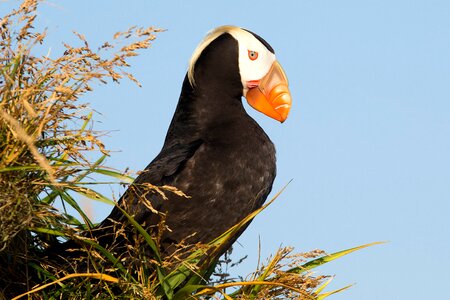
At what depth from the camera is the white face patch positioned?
18.2 ft

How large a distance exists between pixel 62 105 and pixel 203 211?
1320mm

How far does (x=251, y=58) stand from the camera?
5570 mm

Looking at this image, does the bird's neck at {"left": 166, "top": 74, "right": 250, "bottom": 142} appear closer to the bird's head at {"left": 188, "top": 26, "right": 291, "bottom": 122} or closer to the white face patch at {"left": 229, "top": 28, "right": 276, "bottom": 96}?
the bird's head at {"left": 188, "top": 26, "right": 291, "bottom": 122}

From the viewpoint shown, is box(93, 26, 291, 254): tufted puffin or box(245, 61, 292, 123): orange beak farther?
box(245, 61, 292, 123): orange beak

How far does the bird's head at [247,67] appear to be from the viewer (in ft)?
18.0

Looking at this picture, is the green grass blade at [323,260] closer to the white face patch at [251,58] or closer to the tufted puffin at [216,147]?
the tufted puffin at [216,147]

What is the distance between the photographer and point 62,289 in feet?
13.3

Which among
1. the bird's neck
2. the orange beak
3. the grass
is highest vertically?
the orange beak

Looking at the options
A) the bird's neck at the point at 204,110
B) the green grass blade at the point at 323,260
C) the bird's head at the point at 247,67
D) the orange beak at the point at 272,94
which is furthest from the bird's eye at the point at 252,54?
the green grass blade at the point at 323,260

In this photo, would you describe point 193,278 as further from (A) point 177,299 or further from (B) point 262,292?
(B) point 262,292

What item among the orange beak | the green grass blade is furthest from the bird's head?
the green grass blade

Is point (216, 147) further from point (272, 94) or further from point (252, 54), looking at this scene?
point (252, 54)

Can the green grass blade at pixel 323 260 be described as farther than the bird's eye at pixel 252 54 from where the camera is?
No

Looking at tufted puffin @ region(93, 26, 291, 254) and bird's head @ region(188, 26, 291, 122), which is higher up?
bird's head @ region(188, 26, 291, 122)
